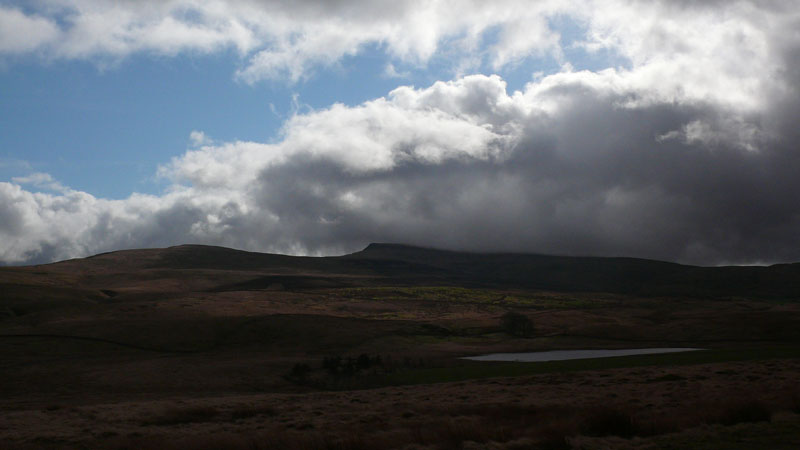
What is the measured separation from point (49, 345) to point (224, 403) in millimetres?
71494

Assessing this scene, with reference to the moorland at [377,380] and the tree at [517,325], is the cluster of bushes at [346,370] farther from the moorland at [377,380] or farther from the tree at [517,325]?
the tree at [517,325]

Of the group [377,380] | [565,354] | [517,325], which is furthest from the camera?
[517,325]

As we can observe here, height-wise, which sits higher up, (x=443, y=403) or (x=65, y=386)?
(x=443, y=403)

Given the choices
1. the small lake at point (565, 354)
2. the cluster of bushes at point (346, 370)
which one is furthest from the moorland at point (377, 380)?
the small lake at point (565, 354)

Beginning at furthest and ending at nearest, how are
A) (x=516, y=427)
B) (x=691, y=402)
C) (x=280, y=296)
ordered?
(x=280, y=296) < (x=691, y=402) < (x=516, y=427)

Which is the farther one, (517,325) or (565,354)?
(517,325)

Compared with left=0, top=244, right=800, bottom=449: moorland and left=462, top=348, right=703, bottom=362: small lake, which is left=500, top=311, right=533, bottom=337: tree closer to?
left=0, top=244, right=800, bottom=449: moorland

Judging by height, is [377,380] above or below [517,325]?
below

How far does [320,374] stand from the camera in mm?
72938

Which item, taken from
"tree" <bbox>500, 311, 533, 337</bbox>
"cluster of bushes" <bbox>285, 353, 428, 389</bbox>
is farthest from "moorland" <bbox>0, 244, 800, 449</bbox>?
"tree" <bbox>500, 311, 533, 337</bbox>

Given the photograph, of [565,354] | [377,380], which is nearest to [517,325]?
[565,354]

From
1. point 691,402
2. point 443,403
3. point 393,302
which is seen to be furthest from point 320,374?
point 393,302

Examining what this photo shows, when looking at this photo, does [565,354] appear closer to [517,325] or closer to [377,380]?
[517,325]

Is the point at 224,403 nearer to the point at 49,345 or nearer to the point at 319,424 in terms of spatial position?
the point at 319,424
